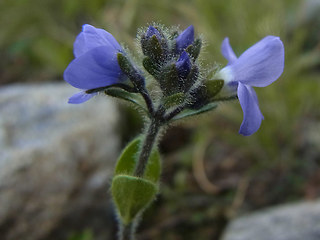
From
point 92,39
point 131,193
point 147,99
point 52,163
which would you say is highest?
point 52,163

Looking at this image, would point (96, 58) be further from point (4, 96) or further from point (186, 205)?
point (4, 96)

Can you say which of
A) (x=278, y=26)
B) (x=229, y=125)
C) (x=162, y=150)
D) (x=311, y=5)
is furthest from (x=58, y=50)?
(x=311, y=5)

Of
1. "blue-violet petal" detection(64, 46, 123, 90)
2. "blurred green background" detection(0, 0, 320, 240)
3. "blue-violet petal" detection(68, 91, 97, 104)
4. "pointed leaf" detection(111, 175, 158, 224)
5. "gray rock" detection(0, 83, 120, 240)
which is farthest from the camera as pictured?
"blurred green background" detection(0, 0, 320, 240)

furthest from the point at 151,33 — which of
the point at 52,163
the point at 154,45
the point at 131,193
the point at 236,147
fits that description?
the point at 236,147

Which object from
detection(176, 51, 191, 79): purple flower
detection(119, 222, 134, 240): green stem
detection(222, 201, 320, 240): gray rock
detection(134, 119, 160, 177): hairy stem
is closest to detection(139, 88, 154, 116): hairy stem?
detection(134, 119, 160, 177): hairy stem

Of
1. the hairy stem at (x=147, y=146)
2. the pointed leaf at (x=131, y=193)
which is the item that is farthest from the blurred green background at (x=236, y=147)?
the hairy stem at (x=147, y=146)

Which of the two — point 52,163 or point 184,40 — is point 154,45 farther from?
point 52,163

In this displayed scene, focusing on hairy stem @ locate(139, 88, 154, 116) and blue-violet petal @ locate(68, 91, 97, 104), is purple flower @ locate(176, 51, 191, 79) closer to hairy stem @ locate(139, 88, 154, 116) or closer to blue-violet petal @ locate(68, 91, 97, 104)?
hairy stem @ locate(139, 88, 154, 116)

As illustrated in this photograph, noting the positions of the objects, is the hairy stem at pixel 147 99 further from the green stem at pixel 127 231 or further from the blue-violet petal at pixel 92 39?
the green stem at pixel 127 231
